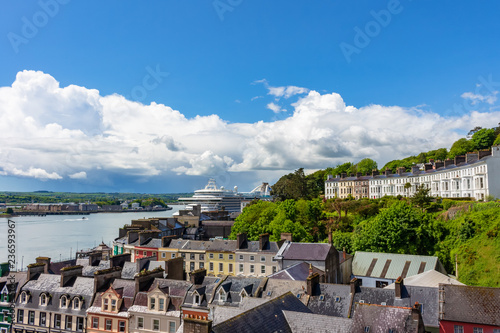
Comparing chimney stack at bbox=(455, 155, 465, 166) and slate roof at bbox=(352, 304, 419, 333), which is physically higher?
chimney stack at bbox=(455, 155, 465, 166)

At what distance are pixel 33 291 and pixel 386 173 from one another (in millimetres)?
79505

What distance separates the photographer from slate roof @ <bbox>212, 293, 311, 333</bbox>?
14234 millimetres

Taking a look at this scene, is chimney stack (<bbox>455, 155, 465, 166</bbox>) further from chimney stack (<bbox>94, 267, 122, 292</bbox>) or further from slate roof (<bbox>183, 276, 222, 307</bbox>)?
chimney stack (<bbox>94, 267, 122, 292</bbox>)

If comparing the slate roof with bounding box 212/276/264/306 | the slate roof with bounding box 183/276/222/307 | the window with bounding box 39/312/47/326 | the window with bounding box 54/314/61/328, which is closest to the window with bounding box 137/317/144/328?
the slate roof with bounding box 183/276/222/307

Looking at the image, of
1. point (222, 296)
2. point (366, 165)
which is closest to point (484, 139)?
point (366, 165)

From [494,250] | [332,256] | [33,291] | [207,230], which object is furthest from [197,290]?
[207,230]

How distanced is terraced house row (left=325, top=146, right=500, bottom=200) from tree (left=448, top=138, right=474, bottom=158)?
52.1 ft

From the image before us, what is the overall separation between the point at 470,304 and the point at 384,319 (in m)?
9.41

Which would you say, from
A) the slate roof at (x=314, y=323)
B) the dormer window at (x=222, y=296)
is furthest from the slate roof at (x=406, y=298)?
the dormer window at (x=222, y=296)

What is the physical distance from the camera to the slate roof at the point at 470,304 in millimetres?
22641

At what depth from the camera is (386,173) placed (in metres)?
90.9

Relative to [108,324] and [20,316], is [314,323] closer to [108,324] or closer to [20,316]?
[108,324]

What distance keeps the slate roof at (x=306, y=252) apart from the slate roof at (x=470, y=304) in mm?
13029

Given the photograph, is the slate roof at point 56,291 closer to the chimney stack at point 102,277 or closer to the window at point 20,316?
the window at point 20,316
